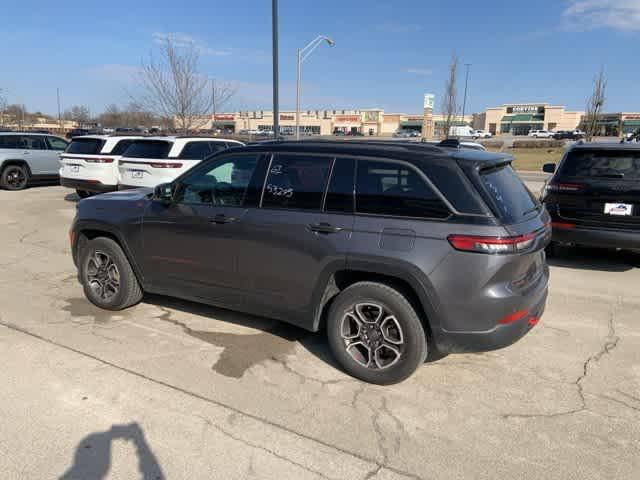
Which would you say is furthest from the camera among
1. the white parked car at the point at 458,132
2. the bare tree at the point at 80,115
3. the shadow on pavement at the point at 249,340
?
the bare tree at the point at 80,115

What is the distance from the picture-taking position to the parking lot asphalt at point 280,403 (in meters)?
2.74

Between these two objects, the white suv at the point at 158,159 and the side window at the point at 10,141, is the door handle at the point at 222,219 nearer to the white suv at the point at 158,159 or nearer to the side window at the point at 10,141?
the white suv at the point at 158,159

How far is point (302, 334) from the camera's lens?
14.7 feet

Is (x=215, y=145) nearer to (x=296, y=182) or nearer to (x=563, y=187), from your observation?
(x=563, y=187)

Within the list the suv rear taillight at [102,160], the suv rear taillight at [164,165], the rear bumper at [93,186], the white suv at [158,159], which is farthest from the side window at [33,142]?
the suv rear taillight at [164,165]

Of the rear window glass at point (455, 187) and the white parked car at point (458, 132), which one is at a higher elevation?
the white parked car at point (458, 132)

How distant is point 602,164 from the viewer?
6258mm

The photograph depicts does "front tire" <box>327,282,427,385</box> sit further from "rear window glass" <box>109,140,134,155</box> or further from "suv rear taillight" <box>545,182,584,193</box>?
"rear window glass" <box>109,140,134,155</box>

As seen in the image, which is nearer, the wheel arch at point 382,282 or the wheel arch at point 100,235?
the wheel arch at point 382,282

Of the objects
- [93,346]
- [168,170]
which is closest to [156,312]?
[93,346]

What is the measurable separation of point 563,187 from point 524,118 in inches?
4320

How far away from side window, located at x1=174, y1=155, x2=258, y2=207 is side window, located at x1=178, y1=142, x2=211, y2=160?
233 inches

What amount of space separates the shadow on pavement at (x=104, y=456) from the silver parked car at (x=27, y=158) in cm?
1447

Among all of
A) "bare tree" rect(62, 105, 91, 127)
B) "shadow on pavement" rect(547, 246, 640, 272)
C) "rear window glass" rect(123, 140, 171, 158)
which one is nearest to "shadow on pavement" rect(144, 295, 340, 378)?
"shadow on pavement" rect(547, 246, 640, 272)
